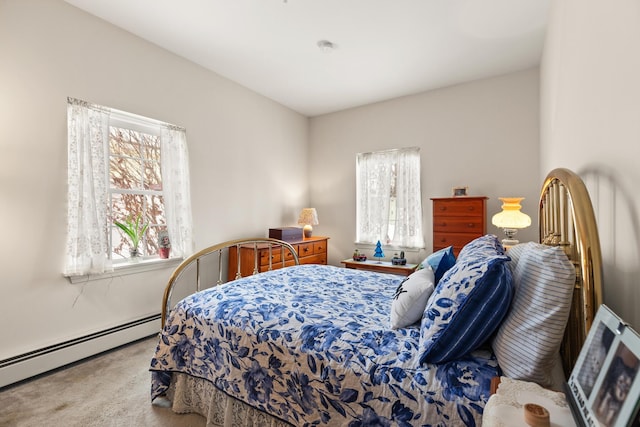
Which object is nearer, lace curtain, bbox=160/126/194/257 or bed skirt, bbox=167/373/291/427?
bed skirt, bbox=167/373/291/427

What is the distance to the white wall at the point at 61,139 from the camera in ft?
7.23

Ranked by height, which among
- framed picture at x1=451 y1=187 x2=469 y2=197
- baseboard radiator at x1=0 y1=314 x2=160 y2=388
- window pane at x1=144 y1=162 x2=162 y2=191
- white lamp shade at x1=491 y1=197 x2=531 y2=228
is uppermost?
window pane at x1=144 y1=162 x2=162 y2=191

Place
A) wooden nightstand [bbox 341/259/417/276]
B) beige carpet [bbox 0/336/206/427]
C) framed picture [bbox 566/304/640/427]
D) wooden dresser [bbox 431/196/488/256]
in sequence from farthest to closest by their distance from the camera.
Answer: wooden nightstand [bbox 341/259/417/276] → wooden dresser [bbox 431/196/488/256] → beige carpet [bbox 0/336/206/427] → framed picture [bbox 566/304/640/427]

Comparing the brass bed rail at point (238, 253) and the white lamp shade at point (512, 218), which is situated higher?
the white lamp shade at point (512, 218)

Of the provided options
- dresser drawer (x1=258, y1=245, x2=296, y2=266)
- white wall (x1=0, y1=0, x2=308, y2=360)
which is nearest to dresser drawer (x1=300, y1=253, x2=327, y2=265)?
dresser drawer (x1=258, y1=245, x2=296, y2=266)

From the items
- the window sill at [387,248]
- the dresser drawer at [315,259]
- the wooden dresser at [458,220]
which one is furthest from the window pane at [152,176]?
the wooden dresser at [458,220]

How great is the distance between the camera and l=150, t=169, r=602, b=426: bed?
98 centimetres

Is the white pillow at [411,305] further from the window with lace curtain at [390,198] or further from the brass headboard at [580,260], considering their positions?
the window with lace curtain at [390,198]

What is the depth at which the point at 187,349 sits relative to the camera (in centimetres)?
178

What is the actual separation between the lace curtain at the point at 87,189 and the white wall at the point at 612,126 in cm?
322

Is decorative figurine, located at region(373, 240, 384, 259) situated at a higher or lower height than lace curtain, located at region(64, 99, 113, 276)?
lower

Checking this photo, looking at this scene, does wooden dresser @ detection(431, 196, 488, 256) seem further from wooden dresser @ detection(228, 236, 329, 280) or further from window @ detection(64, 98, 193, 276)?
window @ detection(64, 98, 193, 276)

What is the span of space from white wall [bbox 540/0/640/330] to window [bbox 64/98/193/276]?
3.21 meters

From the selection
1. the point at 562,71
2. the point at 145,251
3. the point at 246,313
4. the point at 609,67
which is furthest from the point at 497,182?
the point at 145,251
